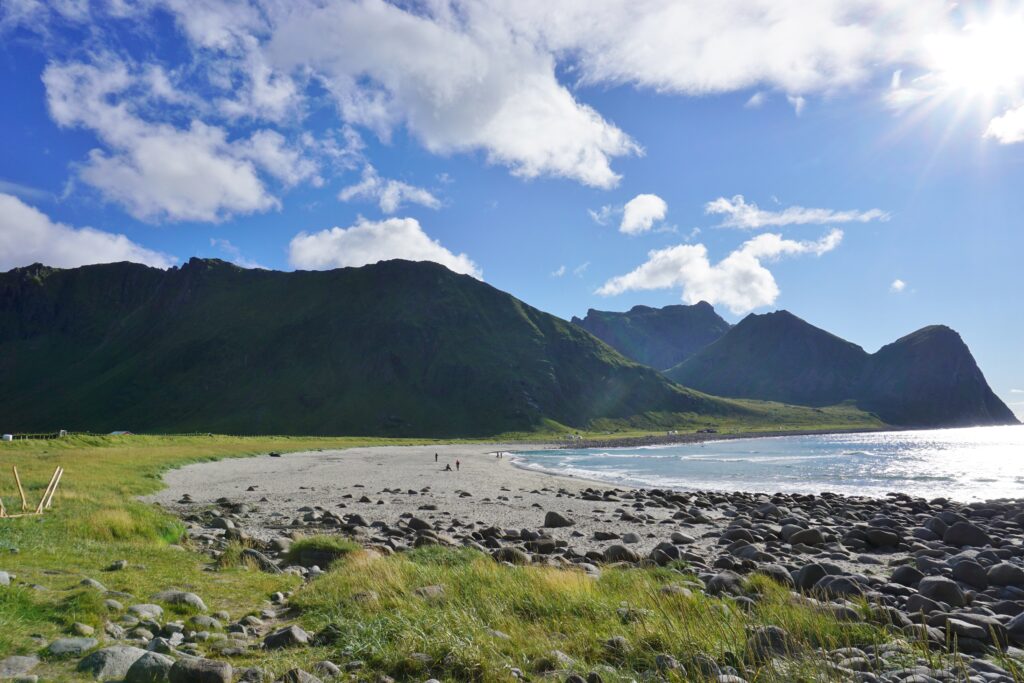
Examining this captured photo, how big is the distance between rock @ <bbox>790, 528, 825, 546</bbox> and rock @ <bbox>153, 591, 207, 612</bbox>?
63.5 ft

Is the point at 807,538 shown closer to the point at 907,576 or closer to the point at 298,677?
the point at 907,576

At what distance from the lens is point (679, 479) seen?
53.2 meters

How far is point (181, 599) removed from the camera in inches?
401

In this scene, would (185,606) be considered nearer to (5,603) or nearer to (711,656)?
(5,603)

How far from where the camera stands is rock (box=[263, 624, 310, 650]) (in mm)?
8234

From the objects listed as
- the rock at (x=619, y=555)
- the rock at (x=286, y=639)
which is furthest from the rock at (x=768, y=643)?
the rock at (x=619, y=555)

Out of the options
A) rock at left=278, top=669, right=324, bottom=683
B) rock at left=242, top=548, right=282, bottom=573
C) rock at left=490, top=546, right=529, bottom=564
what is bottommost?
rock at left=242, top=548, right=282, bottom=573

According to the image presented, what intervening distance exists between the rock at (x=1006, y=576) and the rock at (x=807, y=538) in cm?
661

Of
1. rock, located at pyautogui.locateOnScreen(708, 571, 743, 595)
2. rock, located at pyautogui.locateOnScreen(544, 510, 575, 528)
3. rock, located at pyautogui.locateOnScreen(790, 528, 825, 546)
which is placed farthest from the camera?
rock, located at pyautogui.locateOnScreen(544, 510, 575, 528)

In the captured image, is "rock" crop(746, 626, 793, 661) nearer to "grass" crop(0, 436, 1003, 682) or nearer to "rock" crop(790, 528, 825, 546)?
"grass" crop(0, 436, 1003, 682)

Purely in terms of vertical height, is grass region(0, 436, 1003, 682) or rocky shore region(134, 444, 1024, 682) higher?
grass region(0, 436, 1003, 682)

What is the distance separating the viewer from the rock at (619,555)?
17000 millimetres

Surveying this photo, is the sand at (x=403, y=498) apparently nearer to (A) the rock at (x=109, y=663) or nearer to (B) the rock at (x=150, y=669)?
(A) the rock at (x=109, y=663)

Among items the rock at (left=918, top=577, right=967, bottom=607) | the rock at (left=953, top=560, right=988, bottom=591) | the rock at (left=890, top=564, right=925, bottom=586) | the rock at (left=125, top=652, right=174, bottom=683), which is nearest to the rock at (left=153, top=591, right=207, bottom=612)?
the rock at (left=125, top=652, right=174, bottom=683)
